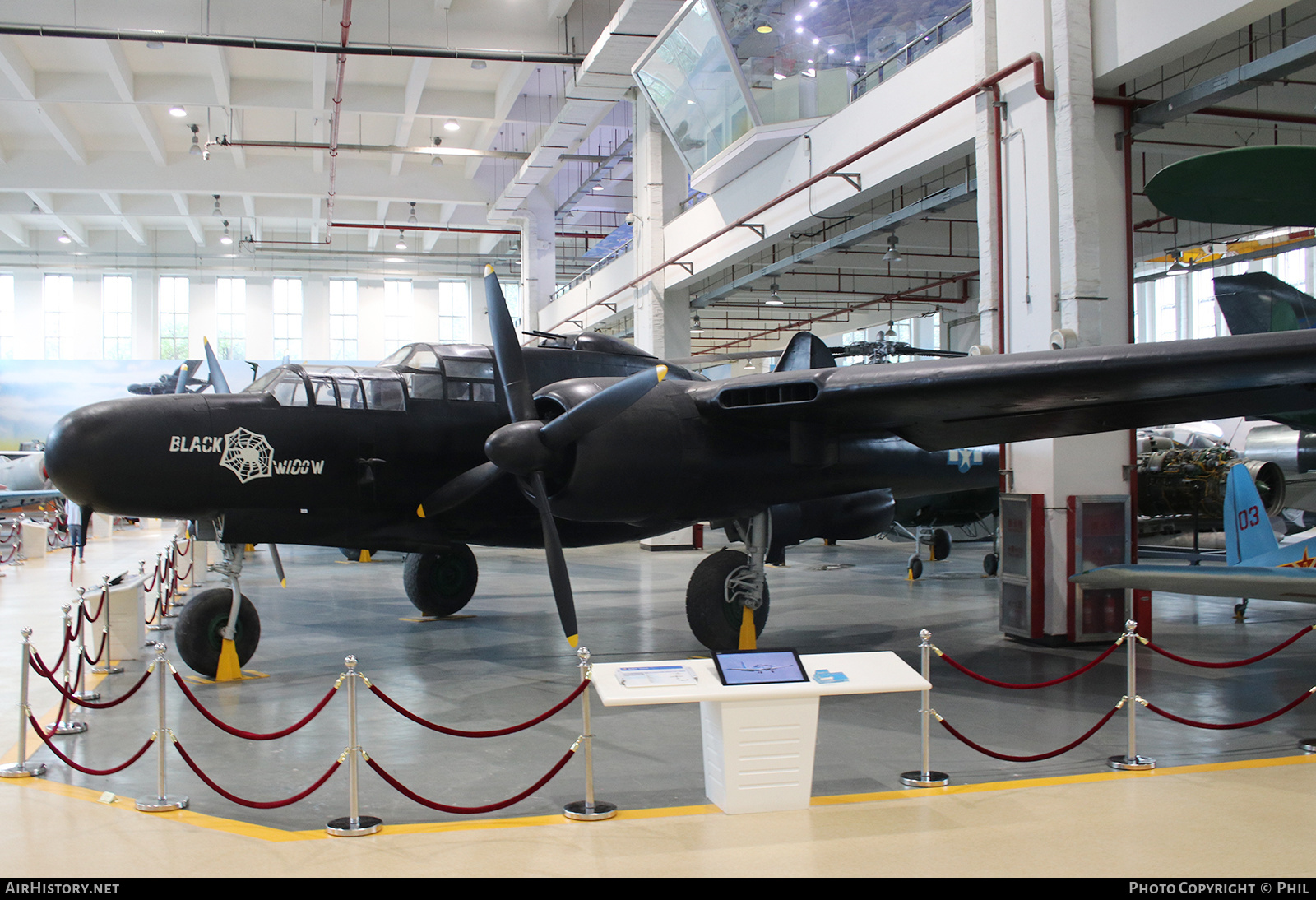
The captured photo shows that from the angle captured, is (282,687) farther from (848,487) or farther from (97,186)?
(97,186)

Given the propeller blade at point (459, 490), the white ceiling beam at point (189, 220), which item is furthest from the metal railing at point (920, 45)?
the white ceiling beam at point (189, 220)

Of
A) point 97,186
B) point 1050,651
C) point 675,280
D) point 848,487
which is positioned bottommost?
point 1050,651

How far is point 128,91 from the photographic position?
2177 centimetres

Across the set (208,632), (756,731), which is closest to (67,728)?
(208,632)

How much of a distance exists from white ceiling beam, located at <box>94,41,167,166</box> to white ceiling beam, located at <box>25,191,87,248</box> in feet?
19.9

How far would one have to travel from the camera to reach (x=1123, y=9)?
965 centimetres

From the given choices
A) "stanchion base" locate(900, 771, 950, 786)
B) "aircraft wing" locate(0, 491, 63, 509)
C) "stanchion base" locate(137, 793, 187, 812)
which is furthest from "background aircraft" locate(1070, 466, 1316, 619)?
"aircraft wing" locate(0, 491, 63, 509)

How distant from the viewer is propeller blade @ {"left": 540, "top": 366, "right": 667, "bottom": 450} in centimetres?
798

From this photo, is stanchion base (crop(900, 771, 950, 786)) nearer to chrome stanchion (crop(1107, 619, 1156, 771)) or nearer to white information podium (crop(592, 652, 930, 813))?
white information podium (crop(592, 652, 930, 813))

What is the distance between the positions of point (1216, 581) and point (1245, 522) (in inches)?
114

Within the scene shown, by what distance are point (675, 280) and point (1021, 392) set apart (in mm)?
14916

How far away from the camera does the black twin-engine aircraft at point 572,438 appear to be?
7734 mm

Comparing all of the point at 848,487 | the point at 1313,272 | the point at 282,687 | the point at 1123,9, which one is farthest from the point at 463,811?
the point at 1313,272

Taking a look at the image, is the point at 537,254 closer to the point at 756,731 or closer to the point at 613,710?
the point at 613,710
